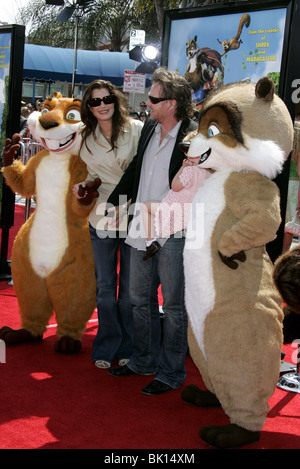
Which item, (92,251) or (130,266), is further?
(92,251)

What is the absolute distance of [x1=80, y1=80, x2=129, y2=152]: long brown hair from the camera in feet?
11.0

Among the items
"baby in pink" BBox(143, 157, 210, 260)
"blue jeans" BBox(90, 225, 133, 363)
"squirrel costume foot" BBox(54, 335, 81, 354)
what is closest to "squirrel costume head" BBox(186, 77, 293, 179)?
"baby in pink" BBox(143, 157, 210, 260)

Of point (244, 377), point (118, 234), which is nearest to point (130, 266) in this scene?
point (118, 234)

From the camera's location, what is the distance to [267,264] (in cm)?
260

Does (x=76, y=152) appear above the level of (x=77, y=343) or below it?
above

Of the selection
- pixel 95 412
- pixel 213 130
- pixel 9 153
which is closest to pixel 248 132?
pixel 213 130

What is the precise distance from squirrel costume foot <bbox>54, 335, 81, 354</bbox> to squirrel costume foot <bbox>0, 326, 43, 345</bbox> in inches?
9.9

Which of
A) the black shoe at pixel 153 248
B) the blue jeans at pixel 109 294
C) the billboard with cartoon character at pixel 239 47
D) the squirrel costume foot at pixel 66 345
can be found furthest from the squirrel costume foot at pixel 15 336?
the billboard with cartoon character at pixel 239 47

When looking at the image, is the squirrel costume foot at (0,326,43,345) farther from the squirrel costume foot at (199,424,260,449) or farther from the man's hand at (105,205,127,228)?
the squirrel costume foot at (199,424,260,449)

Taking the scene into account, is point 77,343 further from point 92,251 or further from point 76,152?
point 76,152

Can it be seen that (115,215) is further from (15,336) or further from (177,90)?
(15,336)

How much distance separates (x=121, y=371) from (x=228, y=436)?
103 cm

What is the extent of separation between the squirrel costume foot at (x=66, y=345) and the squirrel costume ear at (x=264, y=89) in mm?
2007

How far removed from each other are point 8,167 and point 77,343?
53.0 inches
